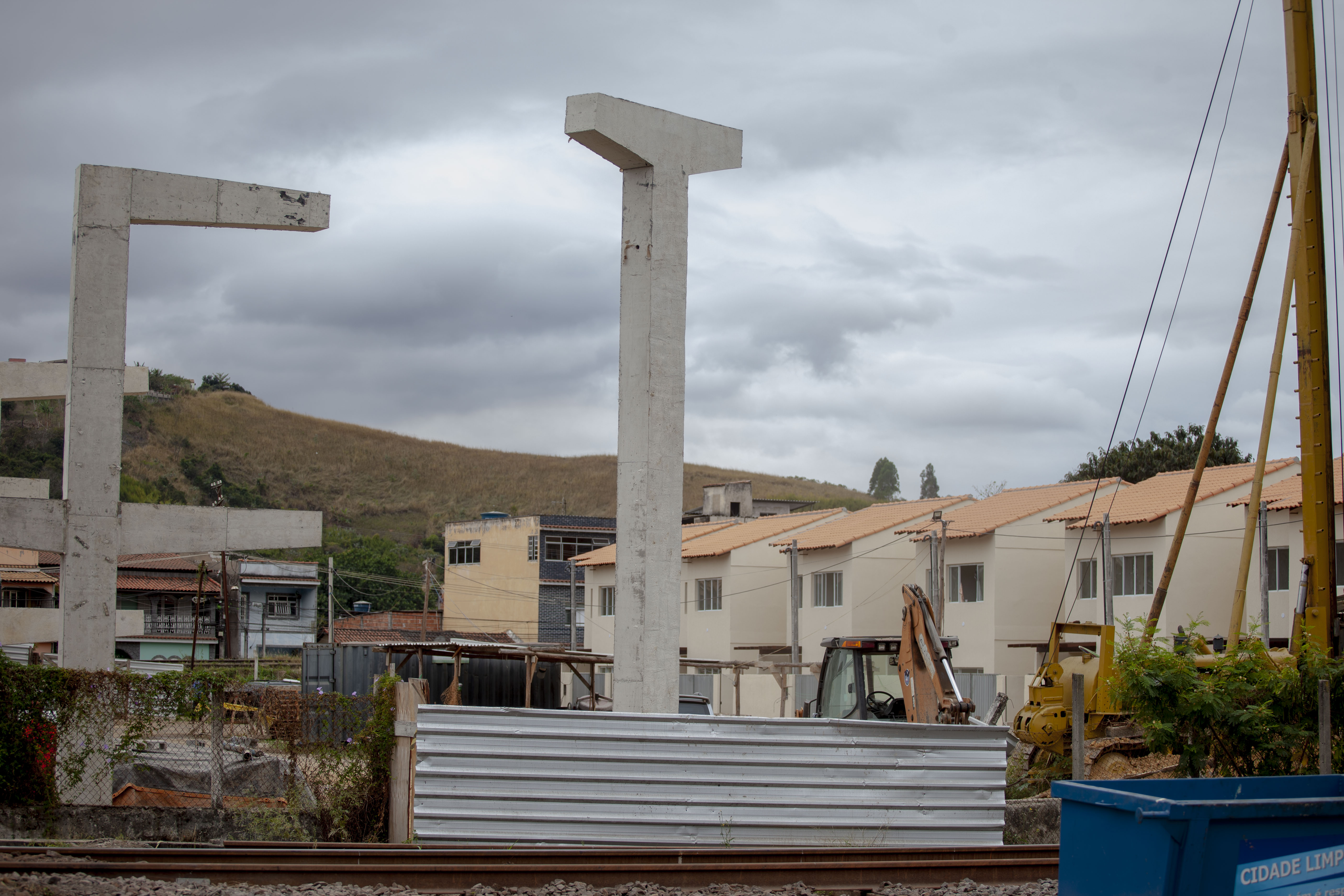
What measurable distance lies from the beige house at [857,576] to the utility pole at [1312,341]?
81.0ft

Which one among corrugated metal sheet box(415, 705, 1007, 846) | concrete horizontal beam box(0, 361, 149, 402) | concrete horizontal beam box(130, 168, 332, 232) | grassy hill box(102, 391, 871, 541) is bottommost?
corrugated metal sheet box(415, 705, 1007, 846)

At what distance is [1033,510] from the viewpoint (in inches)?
1502

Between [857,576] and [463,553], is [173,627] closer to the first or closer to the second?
[463,553]

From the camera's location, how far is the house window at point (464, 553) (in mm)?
65562

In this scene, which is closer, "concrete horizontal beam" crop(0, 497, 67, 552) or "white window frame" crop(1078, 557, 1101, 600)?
"concrete horizontal beam" crop(0, 497, 67, 552)

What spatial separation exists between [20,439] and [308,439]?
56.1 meters

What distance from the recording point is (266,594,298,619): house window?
60.2 m

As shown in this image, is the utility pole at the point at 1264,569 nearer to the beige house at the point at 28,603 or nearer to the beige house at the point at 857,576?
the beige house at the point at 857,576

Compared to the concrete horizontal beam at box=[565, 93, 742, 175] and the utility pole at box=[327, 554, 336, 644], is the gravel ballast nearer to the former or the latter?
the concrete horizontal beam at box=[565, 93, 742, 175]

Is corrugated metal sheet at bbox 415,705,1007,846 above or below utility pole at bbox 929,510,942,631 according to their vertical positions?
below

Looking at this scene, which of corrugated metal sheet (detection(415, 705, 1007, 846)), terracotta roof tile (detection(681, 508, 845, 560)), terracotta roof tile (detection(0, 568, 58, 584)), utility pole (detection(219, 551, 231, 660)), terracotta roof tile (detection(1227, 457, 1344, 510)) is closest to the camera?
corrugated metal sheet (detection(415, 705, 1007, 846))

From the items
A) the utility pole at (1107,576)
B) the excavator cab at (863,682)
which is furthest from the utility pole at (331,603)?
the excavator cab at (863,682)

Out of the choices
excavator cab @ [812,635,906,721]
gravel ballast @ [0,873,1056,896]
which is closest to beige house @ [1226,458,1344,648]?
excavator cab @ [812,635,906,721]

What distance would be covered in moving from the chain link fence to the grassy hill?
8459 centimetres
